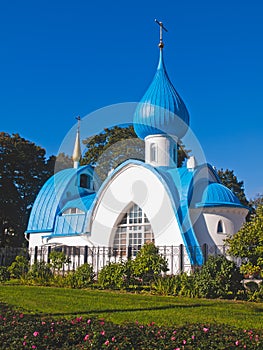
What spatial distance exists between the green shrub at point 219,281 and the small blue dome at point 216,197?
581cm

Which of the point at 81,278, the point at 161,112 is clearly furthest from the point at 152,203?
the point at 81,278

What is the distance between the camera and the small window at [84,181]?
2518 centimetres

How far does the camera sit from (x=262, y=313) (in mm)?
8789

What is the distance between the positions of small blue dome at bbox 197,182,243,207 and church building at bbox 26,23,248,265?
0.04m

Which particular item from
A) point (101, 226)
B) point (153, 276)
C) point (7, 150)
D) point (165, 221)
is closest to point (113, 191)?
point (101, 226)

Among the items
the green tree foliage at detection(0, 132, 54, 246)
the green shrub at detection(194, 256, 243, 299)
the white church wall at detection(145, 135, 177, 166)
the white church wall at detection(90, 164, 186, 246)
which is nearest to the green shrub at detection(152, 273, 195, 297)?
the green shrub at detection(194, 256, 243, 299)

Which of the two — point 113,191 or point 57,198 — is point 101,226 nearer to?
point 113,191

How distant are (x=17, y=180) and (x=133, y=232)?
55.9 ft

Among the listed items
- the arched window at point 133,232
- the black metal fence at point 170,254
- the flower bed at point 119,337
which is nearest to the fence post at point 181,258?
the black metal fence at point 170,254

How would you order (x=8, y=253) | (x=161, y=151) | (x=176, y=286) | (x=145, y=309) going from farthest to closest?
(x=161, y=151) < (x=8, y=253) < (x=176, y=286) < (x=145, y=309)

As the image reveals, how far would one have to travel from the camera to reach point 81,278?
14586 millimetres

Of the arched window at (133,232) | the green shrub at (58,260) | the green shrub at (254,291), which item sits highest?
the arched window at (133,232)

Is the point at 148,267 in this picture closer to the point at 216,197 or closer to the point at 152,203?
the point at 152,203

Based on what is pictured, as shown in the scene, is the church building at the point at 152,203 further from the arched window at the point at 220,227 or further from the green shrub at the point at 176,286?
the green shrub at the point at 176,286
